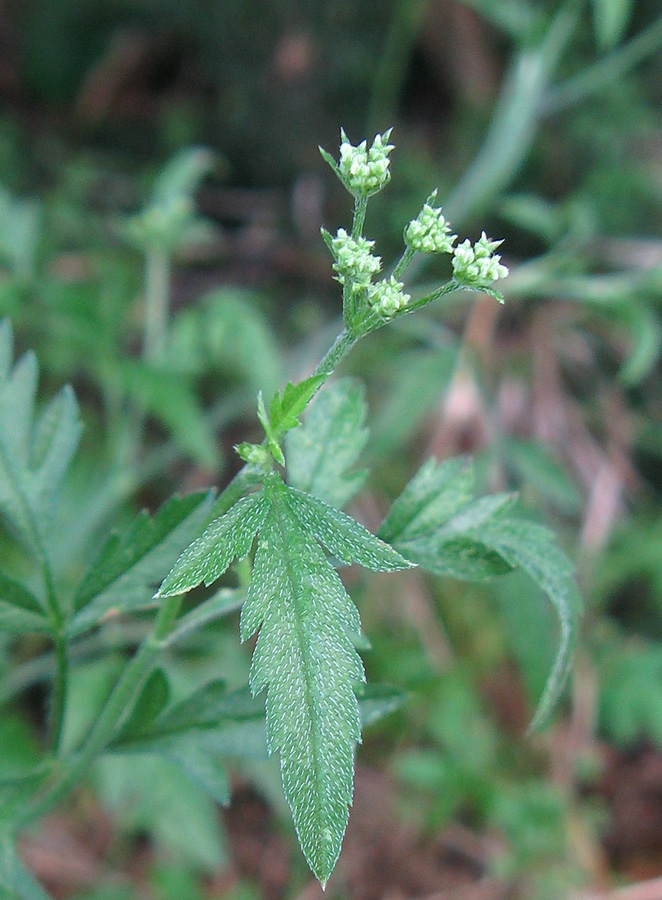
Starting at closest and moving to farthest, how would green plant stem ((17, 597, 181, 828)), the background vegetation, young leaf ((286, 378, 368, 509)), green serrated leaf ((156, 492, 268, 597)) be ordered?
1. green serrated leaf ((156, 492, 268, 597))
2. green plant stem ((17, 597, 181, 828))
3. young leaf ((286, 378, 368, 509))
4. the background vegetation

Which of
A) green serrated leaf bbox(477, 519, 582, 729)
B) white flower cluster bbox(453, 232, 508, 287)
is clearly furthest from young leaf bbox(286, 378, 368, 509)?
white flower cluster bbox(453, 232, 508, 287)

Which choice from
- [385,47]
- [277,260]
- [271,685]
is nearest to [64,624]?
[271,685]

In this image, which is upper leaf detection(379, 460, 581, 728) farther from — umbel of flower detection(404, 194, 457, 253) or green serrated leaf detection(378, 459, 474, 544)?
umbel of flower detection(404, 194, 457, 253)

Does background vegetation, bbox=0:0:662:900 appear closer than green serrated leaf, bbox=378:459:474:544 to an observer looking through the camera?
No

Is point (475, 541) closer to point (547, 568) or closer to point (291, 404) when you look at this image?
point (547, 568)

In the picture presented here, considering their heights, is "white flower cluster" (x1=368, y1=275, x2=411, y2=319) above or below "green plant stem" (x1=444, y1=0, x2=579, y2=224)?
below

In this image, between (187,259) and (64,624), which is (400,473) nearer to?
(187,259)

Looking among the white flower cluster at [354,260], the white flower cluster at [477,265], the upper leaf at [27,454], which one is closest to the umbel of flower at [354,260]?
the white flower cluster at [354,260]
